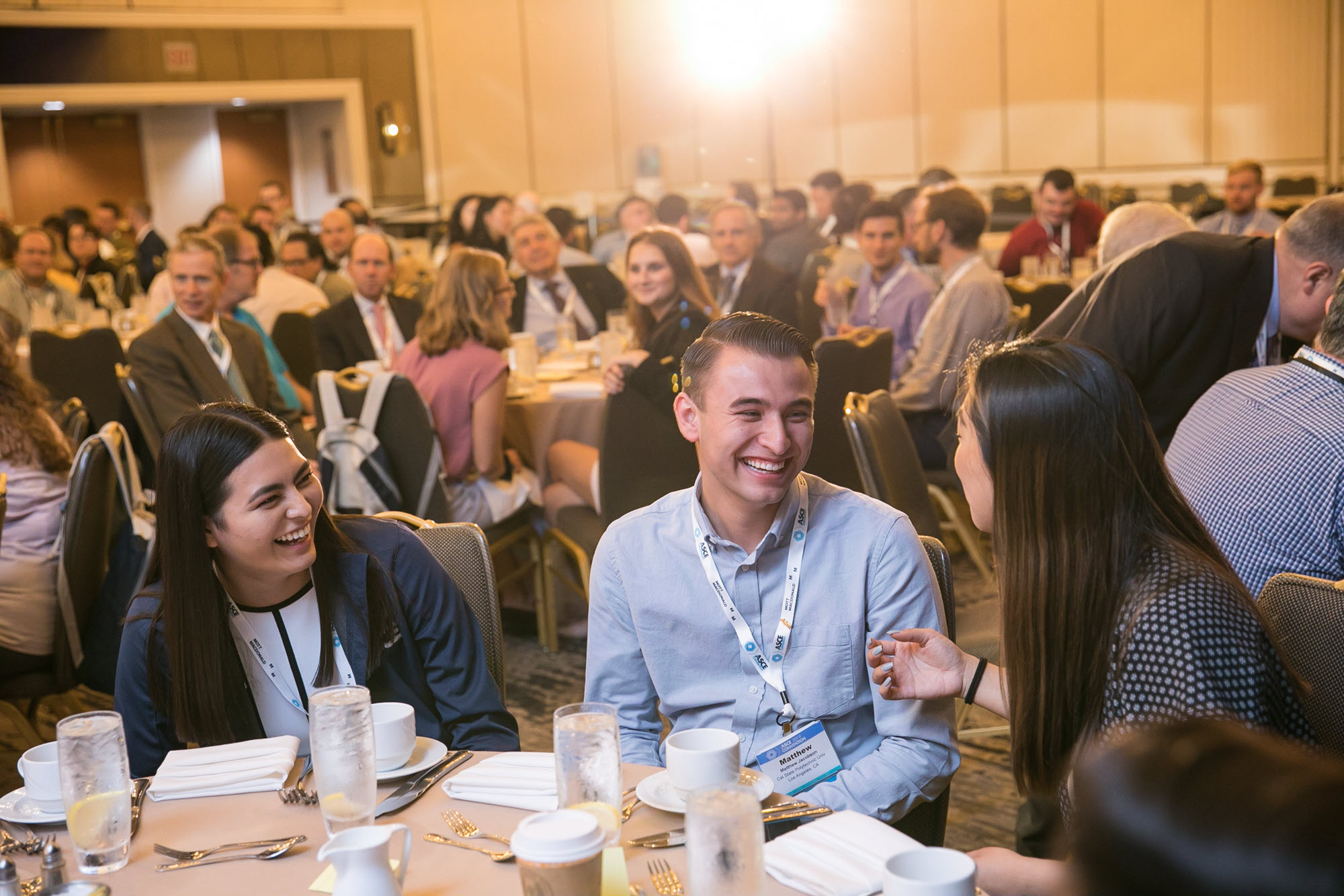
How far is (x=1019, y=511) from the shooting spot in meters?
1.56

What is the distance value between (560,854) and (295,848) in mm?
479

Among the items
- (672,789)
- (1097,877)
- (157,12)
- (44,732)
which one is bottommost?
(44,732)

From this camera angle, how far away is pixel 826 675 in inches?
74.5

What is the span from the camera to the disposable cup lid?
117 cm

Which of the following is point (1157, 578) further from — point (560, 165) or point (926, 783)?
point (560, 165)

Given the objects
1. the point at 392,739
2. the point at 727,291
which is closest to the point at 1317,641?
the point at 392,739

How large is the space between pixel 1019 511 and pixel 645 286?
304 cm

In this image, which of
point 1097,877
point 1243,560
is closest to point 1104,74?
point 1243,560

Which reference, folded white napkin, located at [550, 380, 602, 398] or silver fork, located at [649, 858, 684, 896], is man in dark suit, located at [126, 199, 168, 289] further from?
silver fork, located at [649, 858, 684, 896]

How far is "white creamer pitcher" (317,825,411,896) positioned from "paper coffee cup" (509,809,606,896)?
0.13 meters

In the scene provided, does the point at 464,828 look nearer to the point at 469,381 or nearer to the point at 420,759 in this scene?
the point at 420,759

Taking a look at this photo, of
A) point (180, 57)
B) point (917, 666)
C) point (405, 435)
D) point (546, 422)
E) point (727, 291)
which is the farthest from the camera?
point (180, 57)

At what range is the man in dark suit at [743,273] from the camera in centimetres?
587

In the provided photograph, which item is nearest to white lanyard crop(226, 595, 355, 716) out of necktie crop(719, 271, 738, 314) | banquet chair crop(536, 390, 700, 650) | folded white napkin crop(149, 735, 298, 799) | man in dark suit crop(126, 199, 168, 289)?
folded white napkin crop(149, 735, 298, 799)
